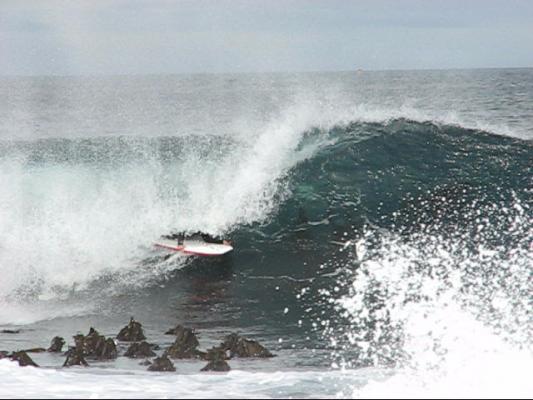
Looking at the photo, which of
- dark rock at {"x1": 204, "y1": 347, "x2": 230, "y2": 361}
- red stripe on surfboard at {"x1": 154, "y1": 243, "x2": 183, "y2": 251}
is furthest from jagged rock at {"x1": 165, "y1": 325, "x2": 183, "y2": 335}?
red stripe on surfboard at {"x1": 154, "y1": 243, "x2": 183, "y2": 251}

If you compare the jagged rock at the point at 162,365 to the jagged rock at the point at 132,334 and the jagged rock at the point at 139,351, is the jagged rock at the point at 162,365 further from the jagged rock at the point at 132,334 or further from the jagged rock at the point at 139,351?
the jagged rock at the point at 132,334

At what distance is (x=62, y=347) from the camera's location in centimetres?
1562

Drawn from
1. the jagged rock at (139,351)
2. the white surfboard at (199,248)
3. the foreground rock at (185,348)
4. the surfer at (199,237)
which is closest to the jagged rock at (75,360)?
the jagged rock at (139,351)

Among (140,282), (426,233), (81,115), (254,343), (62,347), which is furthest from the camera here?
(81,115)

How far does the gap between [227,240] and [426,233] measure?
5.46 metres

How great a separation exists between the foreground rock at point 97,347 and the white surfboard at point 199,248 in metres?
8.24

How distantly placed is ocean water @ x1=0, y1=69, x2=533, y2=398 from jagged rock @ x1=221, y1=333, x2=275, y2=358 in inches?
11.9

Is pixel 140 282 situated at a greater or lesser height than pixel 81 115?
lesser

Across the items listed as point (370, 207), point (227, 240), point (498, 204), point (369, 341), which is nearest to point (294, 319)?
point (369, 341)

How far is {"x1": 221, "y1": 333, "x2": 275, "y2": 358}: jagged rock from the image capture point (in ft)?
46.4

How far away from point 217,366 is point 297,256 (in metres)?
10.6

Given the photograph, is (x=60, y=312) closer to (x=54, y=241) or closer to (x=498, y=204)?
(x=54, y=241)

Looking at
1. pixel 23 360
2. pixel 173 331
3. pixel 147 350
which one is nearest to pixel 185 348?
pixel 147 350

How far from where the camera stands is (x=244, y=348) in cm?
1423
